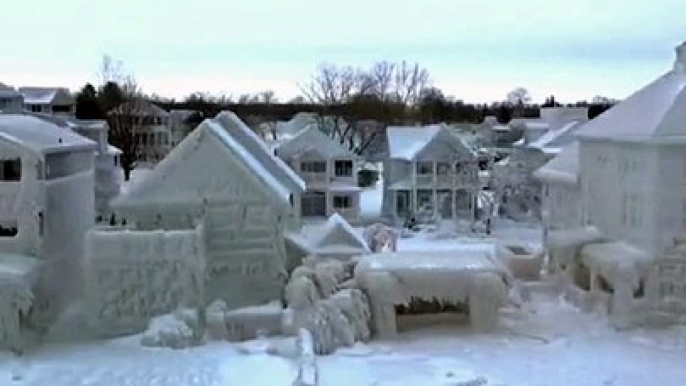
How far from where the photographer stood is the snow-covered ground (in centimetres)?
1669

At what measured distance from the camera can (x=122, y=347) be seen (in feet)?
62.7

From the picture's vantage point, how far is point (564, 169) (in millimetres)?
28781

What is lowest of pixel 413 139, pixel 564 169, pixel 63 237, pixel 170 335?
pixel 170 335

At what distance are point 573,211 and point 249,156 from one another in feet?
32.1

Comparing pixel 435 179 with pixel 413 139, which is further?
pixel 413 139

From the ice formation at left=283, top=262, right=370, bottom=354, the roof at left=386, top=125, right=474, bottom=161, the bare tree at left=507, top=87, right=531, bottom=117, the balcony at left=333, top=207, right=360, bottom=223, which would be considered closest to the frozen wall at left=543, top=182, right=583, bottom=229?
the ice formation at left=283, top=262, right=370, bottom=354

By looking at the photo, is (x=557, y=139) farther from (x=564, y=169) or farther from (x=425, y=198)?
(x=564, y=169)

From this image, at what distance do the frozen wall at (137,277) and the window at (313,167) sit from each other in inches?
743

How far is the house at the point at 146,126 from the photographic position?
48594mm

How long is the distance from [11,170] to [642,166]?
1429cm

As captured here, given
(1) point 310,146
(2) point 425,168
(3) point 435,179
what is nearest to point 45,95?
(1) point 310,146

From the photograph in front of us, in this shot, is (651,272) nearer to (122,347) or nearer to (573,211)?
(573,211)

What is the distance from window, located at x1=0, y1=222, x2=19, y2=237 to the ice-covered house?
14.0 meters

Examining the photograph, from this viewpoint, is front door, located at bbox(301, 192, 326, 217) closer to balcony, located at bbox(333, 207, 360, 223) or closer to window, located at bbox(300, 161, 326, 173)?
balcony, located at bbox(333, 207, 360, 223)
